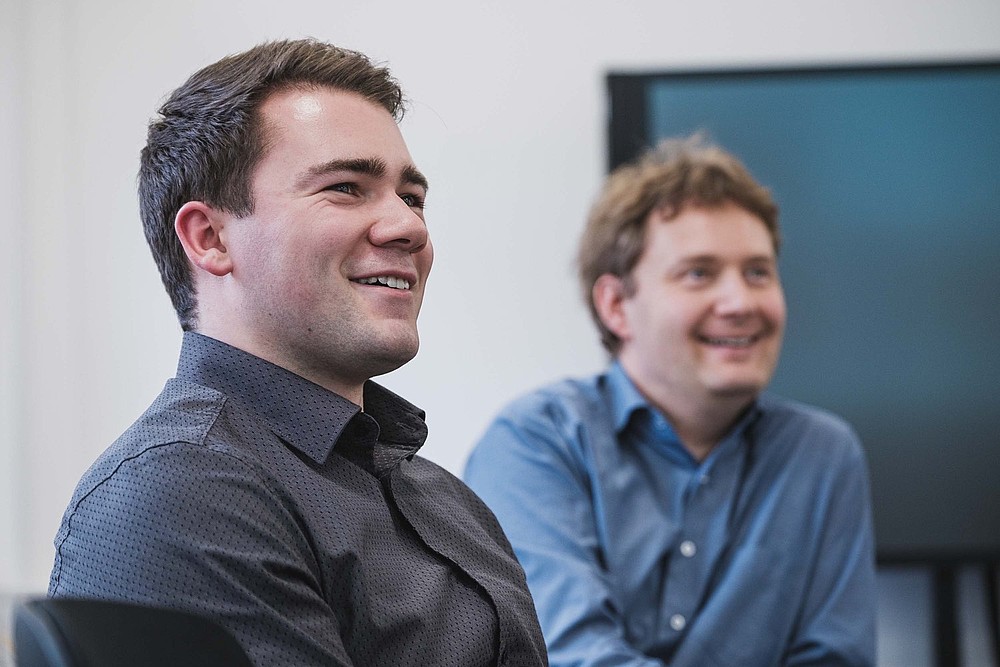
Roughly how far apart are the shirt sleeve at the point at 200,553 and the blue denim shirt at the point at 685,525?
3.13ft

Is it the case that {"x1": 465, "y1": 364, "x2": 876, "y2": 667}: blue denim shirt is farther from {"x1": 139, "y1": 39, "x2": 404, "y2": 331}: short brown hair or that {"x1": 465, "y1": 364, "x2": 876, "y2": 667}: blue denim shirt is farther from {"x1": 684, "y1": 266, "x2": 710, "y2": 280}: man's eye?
{"x1": 139, "y1": 39, "x2": 404, "y2": 331}: short brown hair

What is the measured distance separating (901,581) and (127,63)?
2.26 meters

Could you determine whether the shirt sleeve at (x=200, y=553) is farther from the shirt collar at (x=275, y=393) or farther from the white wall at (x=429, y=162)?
the white wall at (x=429, y=162)

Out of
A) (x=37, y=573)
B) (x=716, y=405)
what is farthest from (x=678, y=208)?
(x=37, y=573)

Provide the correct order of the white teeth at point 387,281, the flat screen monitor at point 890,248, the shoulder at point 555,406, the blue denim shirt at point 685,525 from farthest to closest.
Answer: the flat screen monitor at point 890,248
the shoulder at point 555,406
the blue denim shirt at point 685,525
the white teeth at point 387,281

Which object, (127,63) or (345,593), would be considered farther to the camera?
(127,63)

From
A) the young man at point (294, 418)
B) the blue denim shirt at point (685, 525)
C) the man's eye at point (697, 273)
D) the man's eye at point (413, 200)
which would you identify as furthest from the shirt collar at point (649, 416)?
the man's eye at point (413, 200)

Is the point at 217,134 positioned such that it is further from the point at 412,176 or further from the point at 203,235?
the point at 412,176

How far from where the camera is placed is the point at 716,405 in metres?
2.11

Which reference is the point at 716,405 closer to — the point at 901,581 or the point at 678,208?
the point at 678,208

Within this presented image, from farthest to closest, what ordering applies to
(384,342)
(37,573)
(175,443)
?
(37,573) → (384,342) → (175,443)

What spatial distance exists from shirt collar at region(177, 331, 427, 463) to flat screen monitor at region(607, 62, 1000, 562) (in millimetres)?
1555

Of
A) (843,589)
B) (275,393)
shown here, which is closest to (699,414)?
(843,589)

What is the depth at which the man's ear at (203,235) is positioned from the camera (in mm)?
1206
